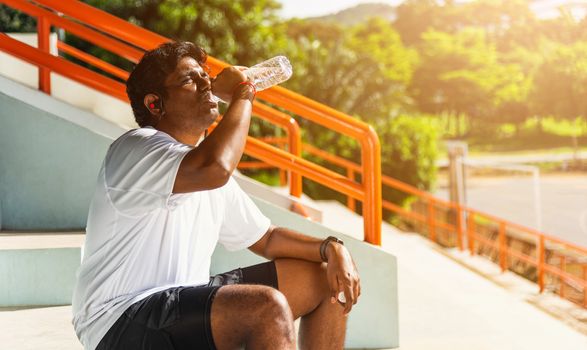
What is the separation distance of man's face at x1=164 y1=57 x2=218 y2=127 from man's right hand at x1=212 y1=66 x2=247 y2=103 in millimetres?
21

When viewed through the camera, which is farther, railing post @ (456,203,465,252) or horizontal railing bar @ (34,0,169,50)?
railing post @ (456,203,465,252)

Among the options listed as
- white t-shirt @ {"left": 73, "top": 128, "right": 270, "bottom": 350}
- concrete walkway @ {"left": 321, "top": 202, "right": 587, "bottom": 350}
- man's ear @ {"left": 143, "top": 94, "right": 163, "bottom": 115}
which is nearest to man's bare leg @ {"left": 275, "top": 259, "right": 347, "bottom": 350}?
white t-shirt @ {"left": 73, "top": 128, "right": 270, "bottom": 350}

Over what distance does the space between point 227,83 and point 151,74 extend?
192 mm

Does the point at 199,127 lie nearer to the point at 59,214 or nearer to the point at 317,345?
the point at 317,345

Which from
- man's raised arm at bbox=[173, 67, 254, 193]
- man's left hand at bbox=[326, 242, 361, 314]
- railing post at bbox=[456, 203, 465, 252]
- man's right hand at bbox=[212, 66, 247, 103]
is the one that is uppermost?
man's right hand at bbox=[212, 66, 247, 103]

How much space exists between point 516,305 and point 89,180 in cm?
342

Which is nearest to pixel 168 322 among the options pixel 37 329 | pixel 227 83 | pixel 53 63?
pixel 227 83

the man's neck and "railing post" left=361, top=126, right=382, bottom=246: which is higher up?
the man's neck

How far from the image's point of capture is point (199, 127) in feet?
6.54

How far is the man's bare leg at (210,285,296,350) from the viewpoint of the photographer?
1.68 metres

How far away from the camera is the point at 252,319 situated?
169cm

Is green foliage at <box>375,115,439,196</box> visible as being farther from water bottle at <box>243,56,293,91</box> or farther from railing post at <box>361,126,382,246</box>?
water bottle at <box>243,56,293,91</box>

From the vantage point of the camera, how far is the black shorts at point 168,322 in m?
1.72

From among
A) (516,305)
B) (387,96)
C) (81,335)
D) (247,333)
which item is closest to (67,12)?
(81,335)
